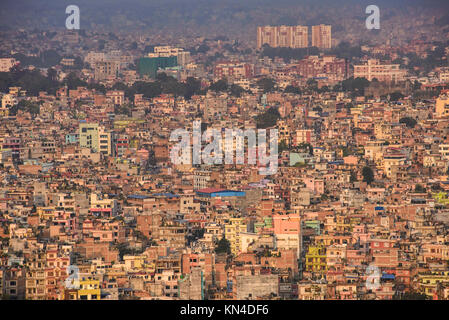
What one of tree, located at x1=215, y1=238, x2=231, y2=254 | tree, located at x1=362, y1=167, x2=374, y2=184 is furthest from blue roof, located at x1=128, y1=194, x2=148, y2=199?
tree, located at x1=362, y1=167, x2=374, y2=184

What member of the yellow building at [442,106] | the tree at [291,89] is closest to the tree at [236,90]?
the tree at [291,89]

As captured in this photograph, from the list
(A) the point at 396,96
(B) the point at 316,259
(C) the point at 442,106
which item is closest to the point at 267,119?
(C) the point at 442,106

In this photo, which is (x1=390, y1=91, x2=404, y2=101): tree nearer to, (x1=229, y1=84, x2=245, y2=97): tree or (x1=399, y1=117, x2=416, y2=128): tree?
(x1=229, y1=84, x2=245, y2=97): tree

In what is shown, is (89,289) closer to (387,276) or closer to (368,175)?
(387,276)

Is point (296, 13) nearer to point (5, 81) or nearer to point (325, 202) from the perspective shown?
point (5, 81)
